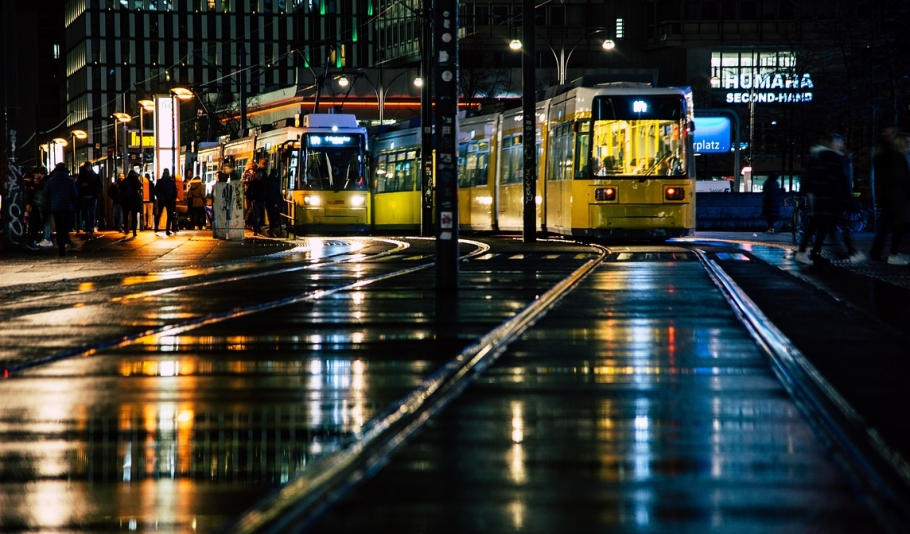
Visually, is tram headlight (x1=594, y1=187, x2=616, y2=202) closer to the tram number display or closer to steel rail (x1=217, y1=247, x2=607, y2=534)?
the tram number display

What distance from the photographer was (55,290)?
65.2ft

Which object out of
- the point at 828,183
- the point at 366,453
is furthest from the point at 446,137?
the point at 366,453

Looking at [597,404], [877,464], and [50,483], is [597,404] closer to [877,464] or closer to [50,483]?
[877,464]

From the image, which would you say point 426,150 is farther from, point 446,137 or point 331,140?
point 446,137

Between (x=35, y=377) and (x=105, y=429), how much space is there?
Result: 2542mm

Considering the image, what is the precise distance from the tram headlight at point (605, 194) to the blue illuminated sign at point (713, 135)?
1095 inches

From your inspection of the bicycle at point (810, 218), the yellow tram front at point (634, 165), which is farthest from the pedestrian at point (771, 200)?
the yellow tram front at point (634, 165)

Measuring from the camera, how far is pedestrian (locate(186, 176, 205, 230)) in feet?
174

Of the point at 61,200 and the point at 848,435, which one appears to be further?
the point at 61,200

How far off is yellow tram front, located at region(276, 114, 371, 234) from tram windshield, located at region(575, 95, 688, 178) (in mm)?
13320

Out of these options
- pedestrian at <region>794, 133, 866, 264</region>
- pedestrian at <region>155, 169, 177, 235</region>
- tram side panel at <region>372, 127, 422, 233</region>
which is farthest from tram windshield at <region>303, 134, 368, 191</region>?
pedestrian at <region>794, 133, 866, 264</region>

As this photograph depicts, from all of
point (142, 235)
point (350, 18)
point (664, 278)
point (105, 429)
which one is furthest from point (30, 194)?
point (350, 18)

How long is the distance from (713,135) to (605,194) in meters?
28.7

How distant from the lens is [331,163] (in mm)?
45406
